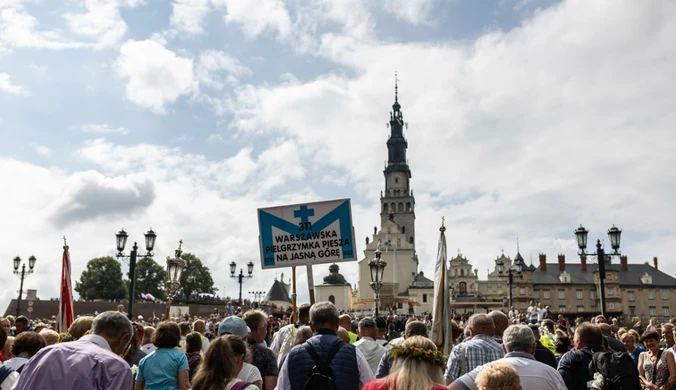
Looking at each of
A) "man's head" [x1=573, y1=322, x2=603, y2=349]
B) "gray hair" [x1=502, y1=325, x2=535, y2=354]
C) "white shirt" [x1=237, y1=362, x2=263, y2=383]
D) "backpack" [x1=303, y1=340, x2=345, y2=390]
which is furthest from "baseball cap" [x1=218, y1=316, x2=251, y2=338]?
"man's head" [x1=573, y1=322, x2=603, y2=349]

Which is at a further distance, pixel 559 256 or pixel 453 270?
pixel 453 270

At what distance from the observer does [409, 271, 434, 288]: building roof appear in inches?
3816

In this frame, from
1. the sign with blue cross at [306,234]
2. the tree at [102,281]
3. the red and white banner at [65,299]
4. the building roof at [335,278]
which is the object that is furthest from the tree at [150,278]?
the sign with blue cross at [306,234]

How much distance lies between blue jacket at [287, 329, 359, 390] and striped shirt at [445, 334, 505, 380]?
5.05ft

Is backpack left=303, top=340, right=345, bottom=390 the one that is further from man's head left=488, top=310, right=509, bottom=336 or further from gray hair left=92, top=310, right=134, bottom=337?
man's head left=488, top=310, right=509, bottom=336

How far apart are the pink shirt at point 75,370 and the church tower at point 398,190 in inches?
4416

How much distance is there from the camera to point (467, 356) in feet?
20.1

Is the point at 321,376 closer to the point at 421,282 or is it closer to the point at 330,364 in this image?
the point at 330,364

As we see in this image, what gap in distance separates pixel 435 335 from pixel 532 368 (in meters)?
4.05

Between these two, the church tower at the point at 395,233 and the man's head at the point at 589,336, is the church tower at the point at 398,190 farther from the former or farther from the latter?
the man's head at the point at 589,336

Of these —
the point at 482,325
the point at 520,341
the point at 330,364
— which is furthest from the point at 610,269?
the point at 330,364

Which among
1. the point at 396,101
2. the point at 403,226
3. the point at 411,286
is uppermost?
the point at 396,101

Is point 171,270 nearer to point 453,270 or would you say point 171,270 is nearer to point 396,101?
point 453,270

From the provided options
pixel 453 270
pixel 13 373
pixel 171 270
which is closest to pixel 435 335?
pixel 13 373
